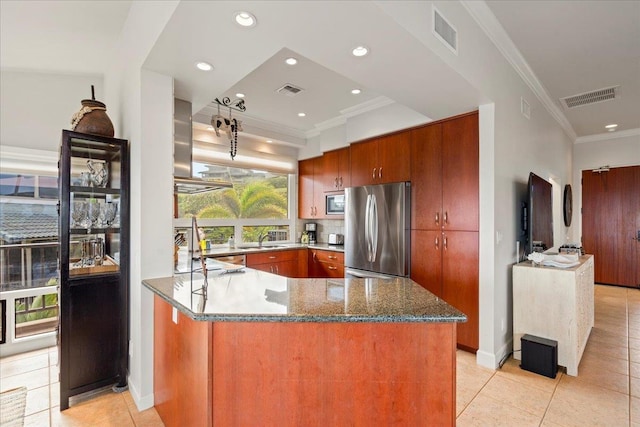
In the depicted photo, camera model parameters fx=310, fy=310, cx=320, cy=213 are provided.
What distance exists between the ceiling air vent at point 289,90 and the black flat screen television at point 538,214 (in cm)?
263

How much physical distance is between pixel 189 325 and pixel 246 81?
8.69 ft

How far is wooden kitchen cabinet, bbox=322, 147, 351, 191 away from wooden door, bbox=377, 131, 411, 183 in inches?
29.4

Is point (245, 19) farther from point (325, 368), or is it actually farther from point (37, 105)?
point (37, 105)

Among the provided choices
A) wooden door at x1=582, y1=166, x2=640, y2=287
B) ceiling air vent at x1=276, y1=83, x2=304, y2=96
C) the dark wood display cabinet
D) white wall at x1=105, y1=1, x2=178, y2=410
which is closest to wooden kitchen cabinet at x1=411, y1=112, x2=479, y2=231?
ceiling air vent at x1=276, y1=83, x2=304, y2=96

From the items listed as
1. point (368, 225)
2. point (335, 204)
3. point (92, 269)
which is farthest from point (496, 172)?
point (92, 269)

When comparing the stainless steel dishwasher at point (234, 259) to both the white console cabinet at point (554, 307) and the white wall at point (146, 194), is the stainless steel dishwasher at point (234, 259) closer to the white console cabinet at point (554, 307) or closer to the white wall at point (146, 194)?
the white wall at point (146, 194)

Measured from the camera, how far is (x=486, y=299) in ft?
9.45

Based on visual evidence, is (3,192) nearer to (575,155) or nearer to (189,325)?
(189,325)

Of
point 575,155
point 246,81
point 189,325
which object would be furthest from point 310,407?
point 575,155

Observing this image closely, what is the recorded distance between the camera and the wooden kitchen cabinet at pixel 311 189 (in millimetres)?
5172

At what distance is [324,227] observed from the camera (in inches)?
220

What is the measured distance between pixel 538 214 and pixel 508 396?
6.24 feet

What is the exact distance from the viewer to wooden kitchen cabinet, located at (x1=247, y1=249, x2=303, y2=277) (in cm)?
431

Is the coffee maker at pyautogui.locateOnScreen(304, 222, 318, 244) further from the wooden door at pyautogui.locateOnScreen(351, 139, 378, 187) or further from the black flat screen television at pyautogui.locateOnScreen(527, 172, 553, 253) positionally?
the black flat screen television at pyautogui.locateOnScreen(527, 172, 553, 253)
